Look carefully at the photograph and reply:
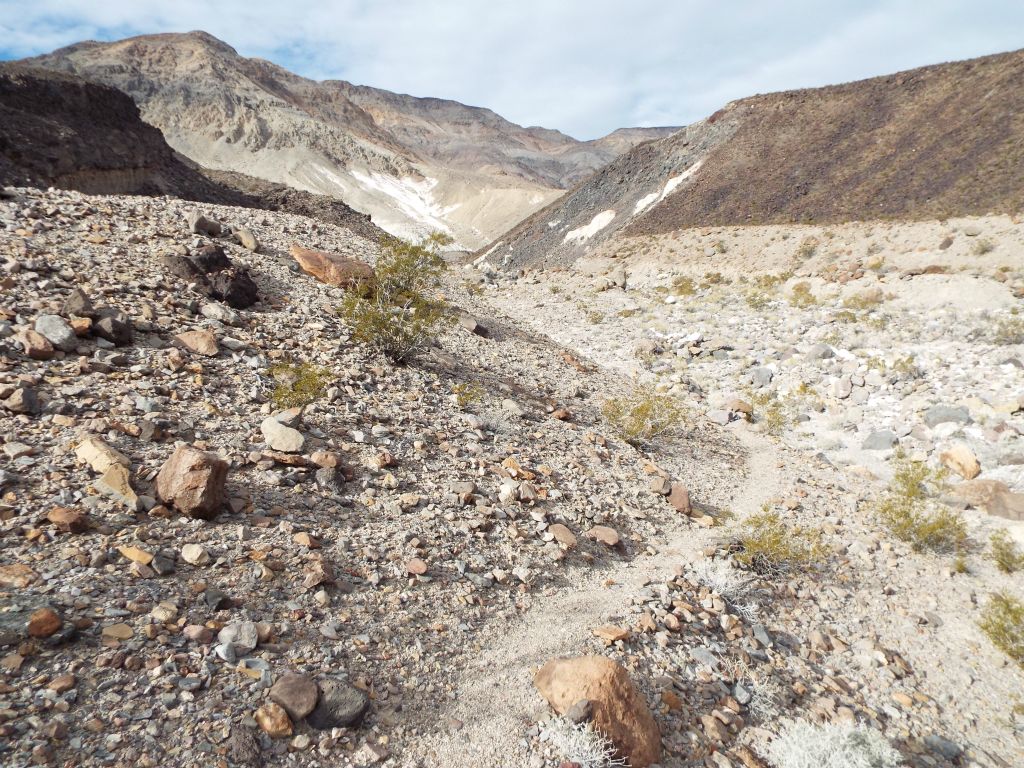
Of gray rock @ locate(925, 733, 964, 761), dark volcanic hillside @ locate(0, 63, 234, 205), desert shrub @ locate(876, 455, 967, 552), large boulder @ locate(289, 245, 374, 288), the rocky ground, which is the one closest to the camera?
the rocky ground

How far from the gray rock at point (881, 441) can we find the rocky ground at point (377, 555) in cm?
15

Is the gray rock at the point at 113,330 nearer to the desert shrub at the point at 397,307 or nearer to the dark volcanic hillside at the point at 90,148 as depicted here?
the desert shrub at the point at 397,307

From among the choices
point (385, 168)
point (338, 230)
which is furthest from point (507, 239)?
point (385, 168)

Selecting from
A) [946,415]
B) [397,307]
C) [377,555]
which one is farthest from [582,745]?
[946,415]

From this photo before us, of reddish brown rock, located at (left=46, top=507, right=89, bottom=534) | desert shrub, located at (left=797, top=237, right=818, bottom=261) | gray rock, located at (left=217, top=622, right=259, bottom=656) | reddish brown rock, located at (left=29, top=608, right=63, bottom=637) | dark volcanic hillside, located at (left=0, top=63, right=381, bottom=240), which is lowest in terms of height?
gray rock, located at (left=217, top=622, right=259, bottom=656)

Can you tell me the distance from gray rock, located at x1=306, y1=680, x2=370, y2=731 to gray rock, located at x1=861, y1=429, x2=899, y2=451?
329 inches

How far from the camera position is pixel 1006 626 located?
4914 mm

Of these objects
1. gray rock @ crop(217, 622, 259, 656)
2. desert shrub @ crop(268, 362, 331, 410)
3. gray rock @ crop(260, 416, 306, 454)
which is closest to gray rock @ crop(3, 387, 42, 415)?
gray rock @ crop(260, 416, 306, 454)

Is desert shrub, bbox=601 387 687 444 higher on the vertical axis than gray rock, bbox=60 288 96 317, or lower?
lower

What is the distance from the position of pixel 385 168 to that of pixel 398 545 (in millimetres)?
88652

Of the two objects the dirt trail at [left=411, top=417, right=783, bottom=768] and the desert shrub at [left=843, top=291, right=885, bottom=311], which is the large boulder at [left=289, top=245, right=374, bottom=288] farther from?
the desert shrub at [left=843, top=291, right=885, bottom=311]

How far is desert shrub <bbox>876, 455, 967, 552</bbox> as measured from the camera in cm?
612

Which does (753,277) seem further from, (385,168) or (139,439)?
(385,168)

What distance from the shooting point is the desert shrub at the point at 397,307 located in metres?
7.11
